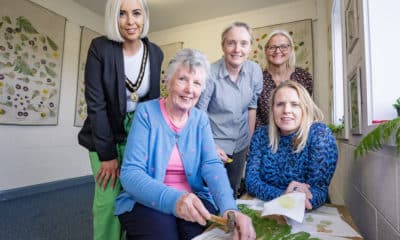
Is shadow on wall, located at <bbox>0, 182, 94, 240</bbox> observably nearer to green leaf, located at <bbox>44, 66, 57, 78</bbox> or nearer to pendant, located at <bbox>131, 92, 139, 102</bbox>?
pendant, located at <bbox>131, 92, 139, 102</bbox>

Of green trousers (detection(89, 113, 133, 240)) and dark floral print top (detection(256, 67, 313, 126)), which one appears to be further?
dark floral print top (detection(256, 67, 313, 126))

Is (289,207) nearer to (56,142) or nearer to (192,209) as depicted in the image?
Result: (192,209)

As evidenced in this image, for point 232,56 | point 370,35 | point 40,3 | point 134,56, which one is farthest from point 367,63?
Answer: point 40,3

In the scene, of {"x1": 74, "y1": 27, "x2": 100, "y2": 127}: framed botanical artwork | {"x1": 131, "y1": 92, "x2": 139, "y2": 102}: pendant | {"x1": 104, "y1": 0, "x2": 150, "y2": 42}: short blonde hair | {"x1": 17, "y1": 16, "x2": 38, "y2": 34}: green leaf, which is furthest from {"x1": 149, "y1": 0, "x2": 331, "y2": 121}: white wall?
{"x1": 104, "y1": 0, "x2": 150, "y2": 42}: short blonde hair

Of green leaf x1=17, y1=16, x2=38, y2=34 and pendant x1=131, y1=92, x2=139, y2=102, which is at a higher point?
green leaf x1=17, y1=16, x2=38, y2=34

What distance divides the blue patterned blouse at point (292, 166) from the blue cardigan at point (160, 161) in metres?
0.18

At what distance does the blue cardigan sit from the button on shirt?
1.18 feet

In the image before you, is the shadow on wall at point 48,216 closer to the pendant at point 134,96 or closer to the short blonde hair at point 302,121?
the pendant at point 134,96

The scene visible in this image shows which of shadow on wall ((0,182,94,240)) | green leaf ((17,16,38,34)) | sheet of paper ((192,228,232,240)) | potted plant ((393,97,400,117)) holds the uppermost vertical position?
green leaf ((17,16,38,34))

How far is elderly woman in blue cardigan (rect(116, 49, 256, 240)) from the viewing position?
30.9 inches

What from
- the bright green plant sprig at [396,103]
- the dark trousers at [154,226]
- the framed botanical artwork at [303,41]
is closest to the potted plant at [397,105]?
the bright green plant sprig at [396,103]

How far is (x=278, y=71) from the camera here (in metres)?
1.62

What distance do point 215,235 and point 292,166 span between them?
48 centimetres

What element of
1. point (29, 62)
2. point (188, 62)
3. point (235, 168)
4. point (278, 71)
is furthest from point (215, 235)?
point (29, 62)
